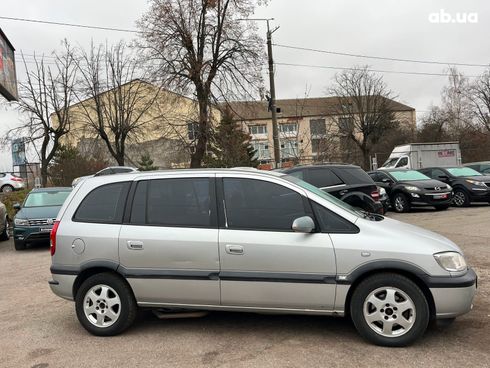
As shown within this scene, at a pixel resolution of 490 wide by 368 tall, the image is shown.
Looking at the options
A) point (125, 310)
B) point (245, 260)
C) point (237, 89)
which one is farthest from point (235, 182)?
point (237, 89)

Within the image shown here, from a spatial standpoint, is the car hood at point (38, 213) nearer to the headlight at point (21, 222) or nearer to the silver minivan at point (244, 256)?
the headlight at point (21, 222)

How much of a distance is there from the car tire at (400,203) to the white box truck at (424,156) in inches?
326

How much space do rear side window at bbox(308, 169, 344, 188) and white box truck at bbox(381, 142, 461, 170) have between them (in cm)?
1424

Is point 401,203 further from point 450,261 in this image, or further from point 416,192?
point 450,261

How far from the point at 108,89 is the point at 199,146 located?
1157cm

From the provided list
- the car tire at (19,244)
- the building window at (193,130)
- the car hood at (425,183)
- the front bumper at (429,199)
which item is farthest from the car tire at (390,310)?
the building window at (193,130)

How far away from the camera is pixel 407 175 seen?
1689cm

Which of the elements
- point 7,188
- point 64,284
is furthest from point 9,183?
point 64,284

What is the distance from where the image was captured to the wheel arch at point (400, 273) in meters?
4.17

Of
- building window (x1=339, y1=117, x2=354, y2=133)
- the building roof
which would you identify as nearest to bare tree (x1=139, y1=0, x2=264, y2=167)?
the building roof

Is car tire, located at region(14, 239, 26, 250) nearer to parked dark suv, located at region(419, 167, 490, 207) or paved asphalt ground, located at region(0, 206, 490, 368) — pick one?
paved asphalt ground, located at region(0, 206, 490, 368)

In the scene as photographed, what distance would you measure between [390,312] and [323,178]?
22.6 feet

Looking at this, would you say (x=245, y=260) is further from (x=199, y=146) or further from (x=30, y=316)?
(x=199, y=146)

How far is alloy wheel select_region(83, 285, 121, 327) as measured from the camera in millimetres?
4836
